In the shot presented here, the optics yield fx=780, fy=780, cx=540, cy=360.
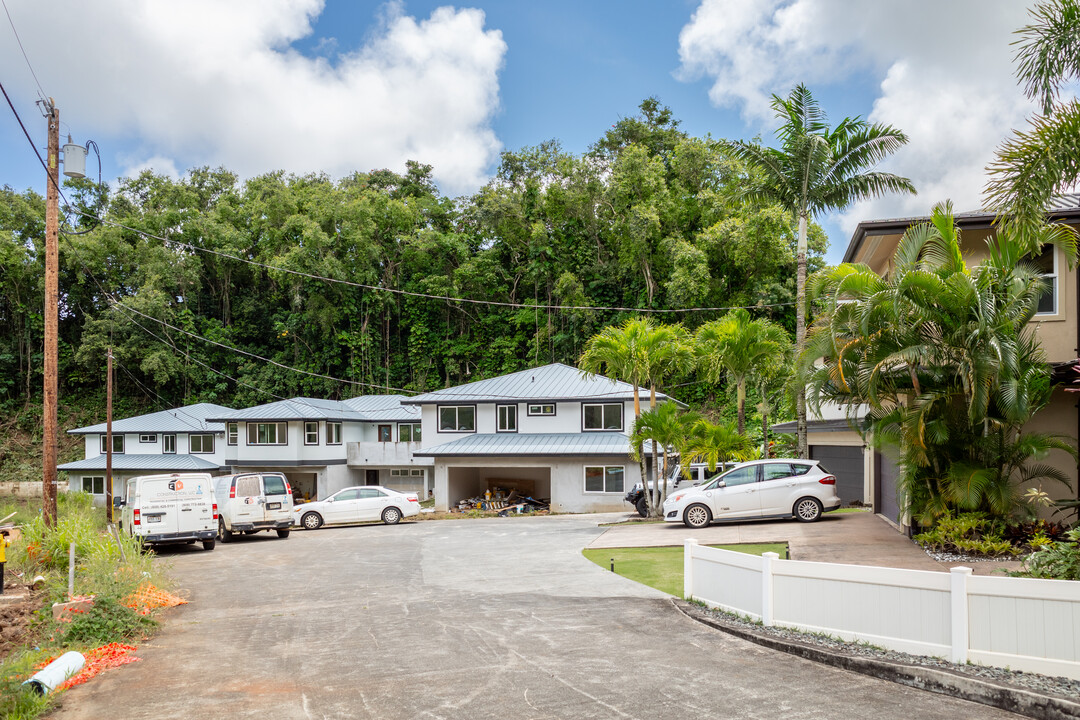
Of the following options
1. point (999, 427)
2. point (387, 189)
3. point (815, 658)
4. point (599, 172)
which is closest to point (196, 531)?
point (815, 658)

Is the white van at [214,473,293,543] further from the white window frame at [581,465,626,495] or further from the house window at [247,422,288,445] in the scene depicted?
the house window at [247,422,288,445]

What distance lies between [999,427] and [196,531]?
17.4 metres

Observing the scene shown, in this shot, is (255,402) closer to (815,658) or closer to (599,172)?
(599,172)

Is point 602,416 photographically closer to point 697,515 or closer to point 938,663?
point 697,515

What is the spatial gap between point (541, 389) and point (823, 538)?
1882 centimetres

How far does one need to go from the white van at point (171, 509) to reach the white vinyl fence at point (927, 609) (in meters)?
14.4

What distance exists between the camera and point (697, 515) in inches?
742

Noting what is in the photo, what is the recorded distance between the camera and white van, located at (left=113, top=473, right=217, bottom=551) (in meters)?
18.5

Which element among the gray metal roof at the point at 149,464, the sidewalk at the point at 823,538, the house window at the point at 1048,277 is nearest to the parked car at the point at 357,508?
the sidewalk at the point at 823,538

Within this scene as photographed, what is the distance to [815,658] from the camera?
8.01 meters

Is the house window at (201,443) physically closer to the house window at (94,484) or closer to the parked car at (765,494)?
the house window at (94,484)

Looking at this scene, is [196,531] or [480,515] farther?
[480,515]

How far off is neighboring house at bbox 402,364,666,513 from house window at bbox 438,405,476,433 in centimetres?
4

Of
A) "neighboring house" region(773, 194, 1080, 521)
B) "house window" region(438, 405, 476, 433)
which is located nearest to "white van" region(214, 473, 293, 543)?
Answer: "house window" region(438, 405, 476, 433)
